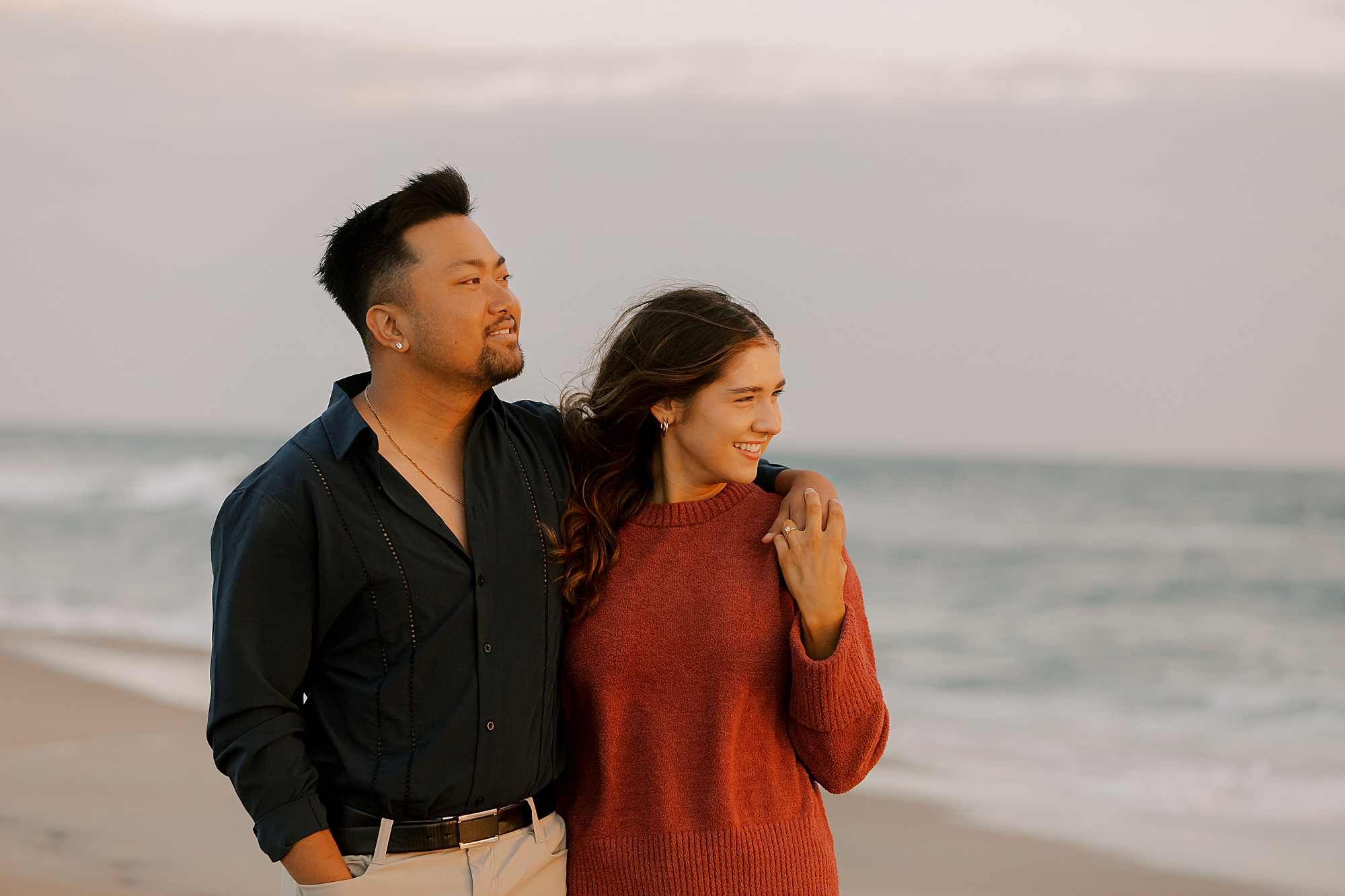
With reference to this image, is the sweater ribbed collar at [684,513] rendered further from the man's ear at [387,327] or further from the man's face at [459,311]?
the man's ear at [387,327]

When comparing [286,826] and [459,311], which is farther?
[459,311]

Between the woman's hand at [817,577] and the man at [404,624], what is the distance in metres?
0.49

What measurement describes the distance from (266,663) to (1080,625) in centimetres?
1118

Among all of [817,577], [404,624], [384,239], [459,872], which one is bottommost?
[459,872]

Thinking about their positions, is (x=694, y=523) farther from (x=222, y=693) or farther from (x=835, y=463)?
(x=835, y=463)

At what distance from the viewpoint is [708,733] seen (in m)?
2.38

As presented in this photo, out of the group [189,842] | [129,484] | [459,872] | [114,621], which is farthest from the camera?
[129,484]

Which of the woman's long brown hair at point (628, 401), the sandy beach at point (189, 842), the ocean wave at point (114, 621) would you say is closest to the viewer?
the woman's long brown hair at point (628, 401)

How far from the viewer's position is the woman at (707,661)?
2.37 metres

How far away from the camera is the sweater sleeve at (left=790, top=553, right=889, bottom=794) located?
2307 mm

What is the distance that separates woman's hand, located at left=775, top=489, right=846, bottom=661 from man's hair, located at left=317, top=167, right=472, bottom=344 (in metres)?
0.95

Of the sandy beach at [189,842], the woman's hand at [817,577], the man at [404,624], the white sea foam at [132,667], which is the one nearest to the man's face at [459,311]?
the man at [404,624]

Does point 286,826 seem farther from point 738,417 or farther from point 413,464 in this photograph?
point 738,417

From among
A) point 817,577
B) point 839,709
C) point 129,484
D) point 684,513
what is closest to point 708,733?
point 839,709
